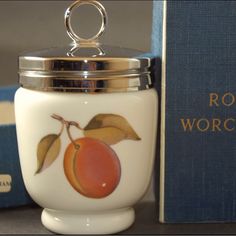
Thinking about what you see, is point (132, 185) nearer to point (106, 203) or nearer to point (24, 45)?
point (106, 203)

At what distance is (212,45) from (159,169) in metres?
0.16

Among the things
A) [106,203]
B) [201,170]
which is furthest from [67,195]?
[201,170]

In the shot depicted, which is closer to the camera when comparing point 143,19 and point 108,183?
point 108,183

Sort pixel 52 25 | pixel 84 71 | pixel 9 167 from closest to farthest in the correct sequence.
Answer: pixel 84 71, pixel 9 167, pixel 52 25

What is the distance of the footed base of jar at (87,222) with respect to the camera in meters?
0.62

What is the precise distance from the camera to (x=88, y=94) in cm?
58

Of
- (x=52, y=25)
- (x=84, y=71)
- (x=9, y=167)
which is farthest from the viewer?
(x=52, y=25)

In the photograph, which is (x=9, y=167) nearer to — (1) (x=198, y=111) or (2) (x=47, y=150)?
(2) (x=47, y=150)

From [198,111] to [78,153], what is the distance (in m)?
0.15

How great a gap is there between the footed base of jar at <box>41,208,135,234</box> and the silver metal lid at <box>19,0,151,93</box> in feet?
0.47

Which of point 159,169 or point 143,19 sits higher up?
point 143,19

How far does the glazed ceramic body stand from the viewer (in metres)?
0.58

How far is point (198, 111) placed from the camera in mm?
635

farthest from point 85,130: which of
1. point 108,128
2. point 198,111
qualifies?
point 198,111
